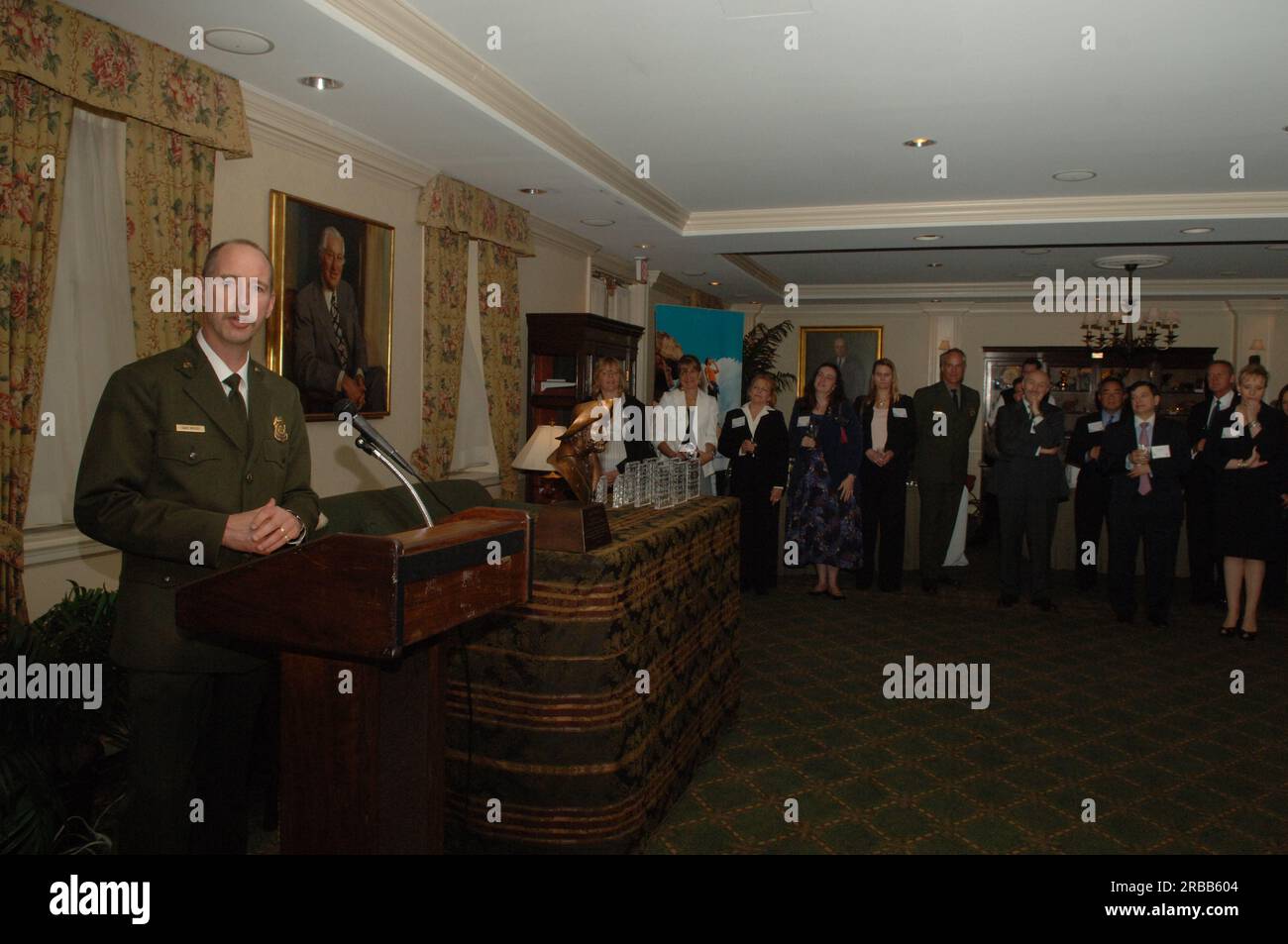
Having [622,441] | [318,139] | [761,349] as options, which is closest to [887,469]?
[622,441]

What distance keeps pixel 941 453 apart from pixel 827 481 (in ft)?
2.88

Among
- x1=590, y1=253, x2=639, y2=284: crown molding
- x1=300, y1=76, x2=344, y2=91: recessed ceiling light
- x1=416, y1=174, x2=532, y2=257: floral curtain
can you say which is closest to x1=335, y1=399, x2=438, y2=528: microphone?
x1=300, y1=76, x2=344, y2=91: recessed ceiling light

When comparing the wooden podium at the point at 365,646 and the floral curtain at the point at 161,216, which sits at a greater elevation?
the floral curtain at the point at 161,216

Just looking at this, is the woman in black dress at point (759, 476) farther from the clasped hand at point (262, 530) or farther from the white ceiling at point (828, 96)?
the clasped hand at point (262, 530)

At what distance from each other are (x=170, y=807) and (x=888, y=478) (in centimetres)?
565

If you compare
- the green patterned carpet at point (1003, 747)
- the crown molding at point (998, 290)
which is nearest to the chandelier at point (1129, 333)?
the crown molding at point (998, 290)

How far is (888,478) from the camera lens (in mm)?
6844

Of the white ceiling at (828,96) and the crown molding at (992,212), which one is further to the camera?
the crown molding at (992,212)

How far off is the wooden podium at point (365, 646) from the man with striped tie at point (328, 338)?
2968 millimetres

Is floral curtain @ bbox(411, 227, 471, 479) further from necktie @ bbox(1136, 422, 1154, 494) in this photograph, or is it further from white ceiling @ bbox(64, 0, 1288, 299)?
necktie @ bbox(1136, 422, 1154, 494)

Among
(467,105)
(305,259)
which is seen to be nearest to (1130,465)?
(467,105)

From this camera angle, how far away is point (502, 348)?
21.1 ft

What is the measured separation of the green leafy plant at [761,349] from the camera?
11.2m
